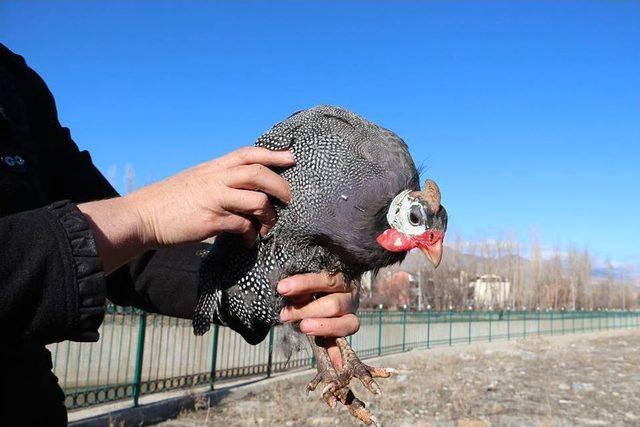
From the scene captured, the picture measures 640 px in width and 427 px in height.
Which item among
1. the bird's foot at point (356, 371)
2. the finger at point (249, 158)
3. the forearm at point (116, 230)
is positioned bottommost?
the bird's foot at point (356, 371)

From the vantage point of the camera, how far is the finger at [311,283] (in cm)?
190

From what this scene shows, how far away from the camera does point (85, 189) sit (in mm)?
2137

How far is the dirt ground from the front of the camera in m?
7.64

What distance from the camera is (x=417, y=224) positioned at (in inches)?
70.6

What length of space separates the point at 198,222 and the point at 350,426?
20.0 ft

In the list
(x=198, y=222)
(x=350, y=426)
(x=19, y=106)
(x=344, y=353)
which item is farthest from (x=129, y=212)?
(x=350, y=426)

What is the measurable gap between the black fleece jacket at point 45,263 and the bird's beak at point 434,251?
0.91 m

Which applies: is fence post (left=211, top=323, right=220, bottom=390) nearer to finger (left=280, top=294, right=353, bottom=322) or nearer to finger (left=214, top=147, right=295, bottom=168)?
finger (left=280, top=294, right=353, bottom=322)

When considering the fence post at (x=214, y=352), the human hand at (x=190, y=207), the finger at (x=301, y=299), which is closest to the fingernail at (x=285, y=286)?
the finger at (x=301, y=299)

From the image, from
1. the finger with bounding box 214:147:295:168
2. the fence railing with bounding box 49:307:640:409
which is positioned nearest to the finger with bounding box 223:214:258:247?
the finger with bounding box 214:147:295:168

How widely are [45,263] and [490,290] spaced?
50866 millimetres

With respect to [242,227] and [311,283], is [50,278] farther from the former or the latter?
[311,283]

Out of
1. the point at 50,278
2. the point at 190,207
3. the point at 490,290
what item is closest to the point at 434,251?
the point at 190,207

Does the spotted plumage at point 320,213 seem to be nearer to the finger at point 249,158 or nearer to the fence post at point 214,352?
the finger at point 249,158
